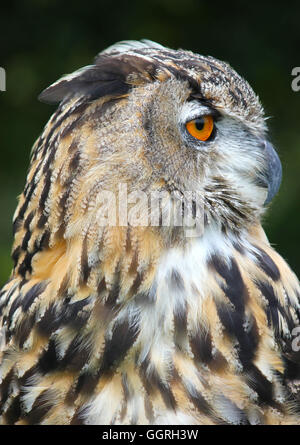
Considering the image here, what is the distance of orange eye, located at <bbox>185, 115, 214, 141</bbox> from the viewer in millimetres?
1788

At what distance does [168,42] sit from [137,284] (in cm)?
284

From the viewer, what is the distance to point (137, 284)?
1.72m

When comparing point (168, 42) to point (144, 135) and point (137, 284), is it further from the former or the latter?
point (137, 284)

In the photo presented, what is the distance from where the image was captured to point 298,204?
4008 millimetres

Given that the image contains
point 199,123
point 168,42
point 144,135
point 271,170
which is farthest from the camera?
point 168,42

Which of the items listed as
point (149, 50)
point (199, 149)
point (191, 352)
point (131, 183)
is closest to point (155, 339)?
point (191, 352)

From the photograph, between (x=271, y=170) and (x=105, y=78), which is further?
(x=271, y=170)

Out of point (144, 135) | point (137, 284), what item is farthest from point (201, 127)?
point (137, 284)

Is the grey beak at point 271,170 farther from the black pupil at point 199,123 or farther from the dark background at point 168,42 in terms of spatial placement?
the dark background at point 168,42

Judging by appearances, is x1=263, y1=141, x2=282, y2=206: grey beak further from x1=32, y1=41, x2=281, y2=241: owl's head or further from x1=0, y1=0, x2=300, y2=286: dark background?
x1=0, y1=0, x2=300, y2=286: dark background

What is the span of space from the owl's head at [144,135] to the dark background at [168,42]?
220 centimetres

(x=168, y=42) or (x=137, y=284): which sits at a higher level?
(x=168, y=42)

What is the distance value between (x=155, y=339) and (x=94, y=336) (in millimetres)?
162

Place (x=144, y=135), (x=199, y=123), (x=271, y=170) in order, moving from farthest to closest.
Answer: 1. (x=271, y=170)
2. (x=199, y=123)
3. (x=144, y=135)
